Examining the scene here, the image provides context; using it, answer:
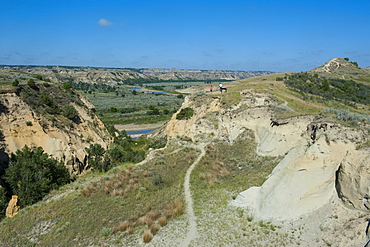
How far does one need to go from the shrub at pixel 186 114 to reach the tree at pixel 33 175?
687 inches

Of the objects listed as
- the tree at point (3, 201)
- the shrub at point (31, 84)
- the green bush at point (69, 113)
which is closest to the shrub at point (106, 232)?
the tree at point (3, 201)

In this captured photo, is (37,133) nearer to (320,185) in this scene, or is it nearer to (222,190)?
(222,190)

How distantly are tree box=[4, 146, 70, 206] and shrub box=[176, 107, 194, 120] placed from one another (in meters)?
17.4

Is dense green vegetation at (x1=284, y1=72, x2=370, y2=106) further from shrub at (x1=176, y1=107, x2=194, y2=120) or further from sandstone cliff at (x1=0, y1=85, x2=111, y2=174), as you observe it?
sandstone cliff at (x1=0, y1=85, x2=111, y2=174)

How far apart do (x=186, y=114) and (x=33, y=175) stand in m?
20.8

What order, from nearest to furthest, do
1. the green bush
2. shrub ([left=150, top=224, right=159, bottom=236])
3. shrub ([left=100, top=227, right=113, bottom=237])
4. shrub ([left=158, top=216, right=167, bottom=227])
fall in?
shrub ([left=150, top=224, right=159, bottom=236]) < shrub ([left=100, top=227, right=113, bottom=237]) < shrub ([left=158, top=216, right=167, bottom=227]) < the green bush

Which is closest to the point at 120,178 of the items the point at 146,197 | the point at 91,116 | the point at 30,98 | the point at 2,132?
the point at 146,197

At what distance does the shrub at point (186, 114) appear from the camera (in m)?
35.3

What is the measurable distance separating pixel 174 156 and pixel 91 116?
1822 centimetres

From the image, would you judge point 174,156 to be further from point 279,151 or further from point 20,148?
point 20,148

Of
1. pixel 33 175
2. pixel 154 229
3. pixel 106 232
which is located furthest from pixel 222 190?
pixel 33 175

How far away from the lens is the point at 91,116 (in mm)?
36781

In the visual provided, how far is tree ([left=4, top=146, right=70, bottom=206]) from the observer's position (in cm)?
1856

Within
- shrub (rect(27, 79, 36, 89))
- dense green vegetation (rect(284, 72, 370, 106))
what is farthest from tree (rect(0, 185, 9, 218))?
dense green vegetation (rect(284, 72, 370, 106))
